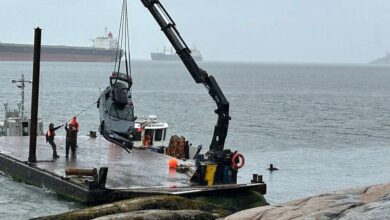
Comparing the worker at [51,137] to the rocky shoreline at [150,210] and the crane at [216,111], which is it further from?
the rocky shoreline at [150,210]

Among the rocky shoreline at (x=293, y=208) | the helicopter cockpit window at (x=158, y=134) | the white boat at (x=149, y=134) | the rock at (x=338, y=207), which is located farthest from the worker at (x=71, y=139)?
the rock at (x=338, y=207)

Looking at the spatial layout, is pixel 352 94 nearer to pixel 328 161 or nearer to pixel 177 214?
pixel 328 161

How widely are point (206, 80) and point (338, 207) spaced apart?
57.2 feet

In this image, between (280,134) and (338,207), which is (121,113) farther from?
(280,134)

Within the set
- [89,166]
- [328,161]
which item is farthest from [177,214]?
[328,161]

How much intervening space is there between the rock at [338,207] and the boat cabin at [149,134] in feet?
84.0

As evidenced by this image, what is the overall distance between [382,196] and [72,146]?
21282mm

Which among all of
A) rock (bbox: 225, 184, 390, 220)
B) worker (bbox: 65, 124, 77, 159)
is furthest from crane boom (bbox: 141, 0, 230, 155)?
rock (bbox: 225, 184, 390, 220)

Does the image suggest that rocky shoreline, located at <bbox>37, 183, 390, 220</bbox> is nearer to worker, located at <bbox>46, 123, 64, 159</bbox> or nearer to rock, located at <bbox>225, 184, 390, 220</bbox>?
rock, located at <bbox>225, 184, 390, 220</bbox>

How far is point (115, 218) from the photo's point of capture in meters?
17.5

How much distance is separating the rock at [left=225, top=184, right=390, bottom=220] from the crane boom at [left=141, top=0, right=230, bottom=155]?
48.0 feet

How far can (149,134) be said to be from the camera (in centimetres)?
4112

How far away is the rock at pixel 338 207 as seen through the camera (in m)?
12.3

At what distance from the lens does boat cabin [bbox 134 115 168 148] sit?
40.5 m
